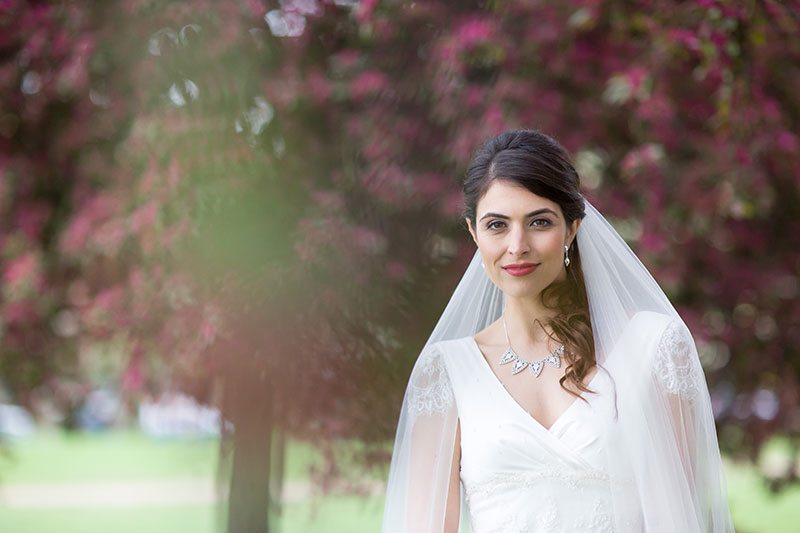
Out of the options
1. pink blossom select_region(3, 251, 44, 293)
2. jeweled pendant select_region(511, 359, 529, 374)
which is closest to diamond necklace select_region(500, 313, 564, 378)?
jeweled pendant select_region(511, 359, 529, 374)

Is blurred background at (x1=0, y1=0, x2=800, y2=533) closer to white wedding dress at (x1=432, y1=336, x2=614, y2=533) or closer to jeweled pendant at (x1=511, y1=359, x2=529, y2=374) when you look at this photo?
jeweled pendant at (x1=511, y1=359, x2=529, y2=374)

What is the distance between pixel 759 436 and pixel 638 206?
5.72 ft

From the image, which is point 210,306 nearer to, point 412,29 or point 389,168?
point 389,168

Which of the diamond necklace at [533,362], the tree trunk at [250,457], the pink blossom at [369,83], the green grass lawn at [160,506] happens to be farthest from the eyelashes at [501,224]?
the green grass lawn at [160,506]

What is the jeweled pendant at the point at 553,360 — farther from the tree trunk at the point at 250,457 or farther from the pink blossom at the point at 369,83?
the tree trunk at the point at 250,457

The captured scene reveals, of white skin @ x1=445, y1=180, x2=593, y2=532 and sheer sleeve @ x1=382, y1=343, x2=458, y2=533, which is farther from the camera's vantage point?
sheer sleeve @ x1=382, y1=343, x2=458, y2=533

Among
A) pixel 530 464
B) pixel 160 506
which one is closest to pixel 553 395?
pixel 530 464

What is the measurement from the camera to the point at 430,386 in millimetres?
3105

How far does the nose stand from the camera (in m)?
2.78

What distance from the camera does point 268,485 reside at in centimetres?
534

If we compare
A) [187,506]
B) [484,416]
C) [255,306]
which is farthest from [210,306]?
[187,506]

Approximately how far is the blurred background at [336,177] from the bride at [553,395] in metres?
1.30

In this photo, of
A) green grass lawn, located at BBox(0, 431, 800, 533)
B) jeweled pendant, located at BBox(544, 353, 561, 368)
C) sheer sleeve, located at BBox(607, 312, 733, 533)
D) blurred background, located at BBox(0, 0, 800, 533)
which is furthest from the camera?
green grass lawn, located at BBox(0, 431, 800, 533)

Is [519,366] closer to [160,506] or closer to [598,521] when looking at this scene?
[598,521]
